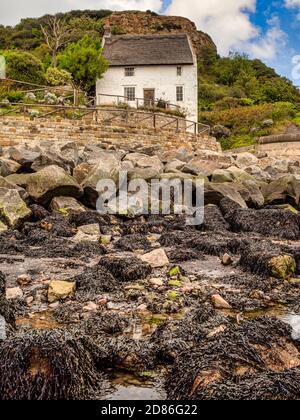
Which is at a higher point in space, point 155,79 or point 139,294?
point 155,79

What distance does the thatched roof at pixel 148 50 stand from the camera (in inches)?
1678

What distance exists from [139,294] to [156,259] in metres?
1.81

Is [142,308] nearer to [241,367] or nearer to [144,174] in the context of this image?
[241,367]

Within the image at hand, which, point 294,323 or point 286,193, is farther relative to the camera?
point 286,193

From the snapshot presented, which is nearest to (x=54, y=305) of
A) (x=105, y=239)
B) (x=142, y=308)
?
(x=142, y=308)

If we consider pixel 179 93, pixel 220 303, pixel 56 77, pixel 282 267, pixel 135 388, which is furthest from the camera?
pixel 179 93

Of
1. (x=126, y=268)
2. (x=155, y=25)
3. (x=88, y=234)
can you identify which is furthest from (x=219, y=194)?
(x=155, y=25)

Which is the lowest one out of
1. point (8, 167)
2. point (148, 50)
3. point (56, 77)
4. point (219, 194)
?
point (219, 194)

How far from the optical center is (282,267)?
8.05 m

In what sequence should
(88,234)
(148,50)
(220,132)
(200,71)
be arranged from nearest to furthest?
(88,234)
(220,132)
(148,50)
(200,71)

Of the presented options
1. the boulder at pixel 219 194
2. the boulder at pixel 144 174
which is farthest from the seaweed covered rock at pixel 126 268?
the boulder at pixel 219 194

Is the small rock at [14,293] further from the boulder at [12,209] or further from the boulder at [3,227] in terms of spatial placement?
the boulder at [12,209]
